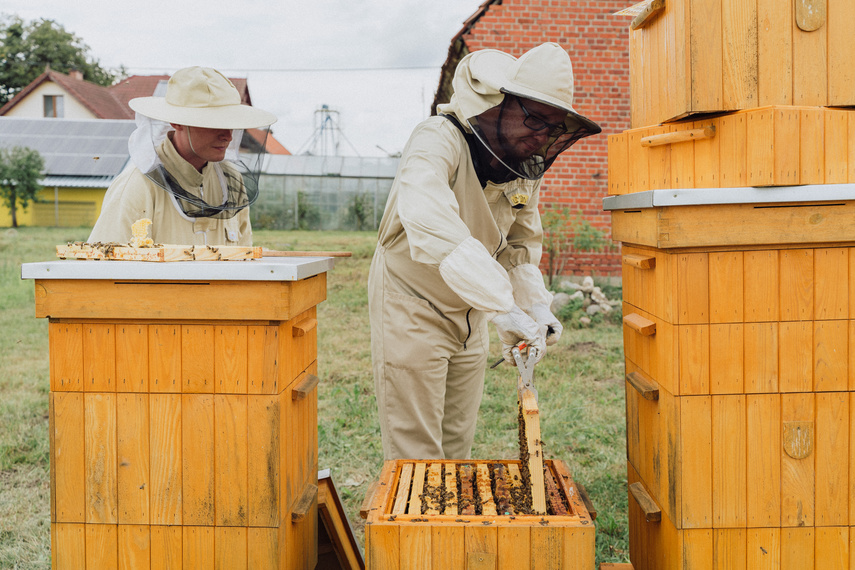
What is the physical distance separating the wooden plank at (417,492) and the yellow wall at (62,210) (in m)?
22.0

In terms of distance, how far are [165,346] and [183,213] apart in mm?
834

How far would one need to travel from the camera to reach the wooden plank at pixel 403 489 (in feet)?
5.13

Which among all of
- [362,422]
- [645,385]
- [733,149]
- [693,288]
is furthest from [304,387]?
[362,422]

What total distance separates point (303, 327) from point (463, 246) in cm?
47

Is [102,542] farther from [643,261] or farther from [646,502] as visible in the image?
[643,261]

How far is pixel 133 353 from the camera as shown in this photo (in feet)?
5.20

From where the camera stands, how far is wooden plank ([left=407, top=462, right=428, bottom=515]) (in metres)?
1.55

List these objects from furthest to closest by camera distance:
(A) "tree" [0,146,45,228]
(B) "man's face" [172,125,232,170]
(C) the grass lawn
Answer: (A) "tree" [0,146,45,228]
(C) the grass lawn
(B) "man's face" [172,125,232,170]

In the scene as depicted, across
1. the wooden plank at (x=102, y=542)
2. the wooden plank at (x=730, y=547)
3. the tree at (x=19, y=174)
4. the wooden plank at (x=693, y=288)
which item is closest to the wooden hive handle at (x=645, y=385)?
the wooden plank at (x=693, y=288)

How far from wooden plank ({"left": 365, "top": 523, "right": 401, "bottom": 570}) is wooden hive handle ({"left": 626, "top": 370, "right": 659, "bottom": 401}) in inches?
29.2

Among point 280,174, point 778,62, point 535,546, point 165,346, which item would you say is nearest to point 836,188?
point 778,62

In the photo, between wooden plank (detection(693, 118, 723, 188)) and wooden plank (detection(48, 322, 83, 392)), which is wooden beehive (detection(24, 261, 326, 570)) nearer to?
wooden plank (detection(48, 322, 83, 392))

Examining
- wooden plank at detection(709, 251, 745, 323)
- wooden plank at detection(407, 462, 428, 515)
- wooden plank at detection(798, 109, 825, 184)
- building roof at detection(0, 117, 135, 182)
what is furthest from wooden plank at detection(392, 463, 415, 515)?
building roof at detection(0, 117, 135, 182)

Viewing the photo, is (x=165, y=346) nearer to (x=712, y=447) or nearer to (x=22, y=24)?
(x=712, y=447)
